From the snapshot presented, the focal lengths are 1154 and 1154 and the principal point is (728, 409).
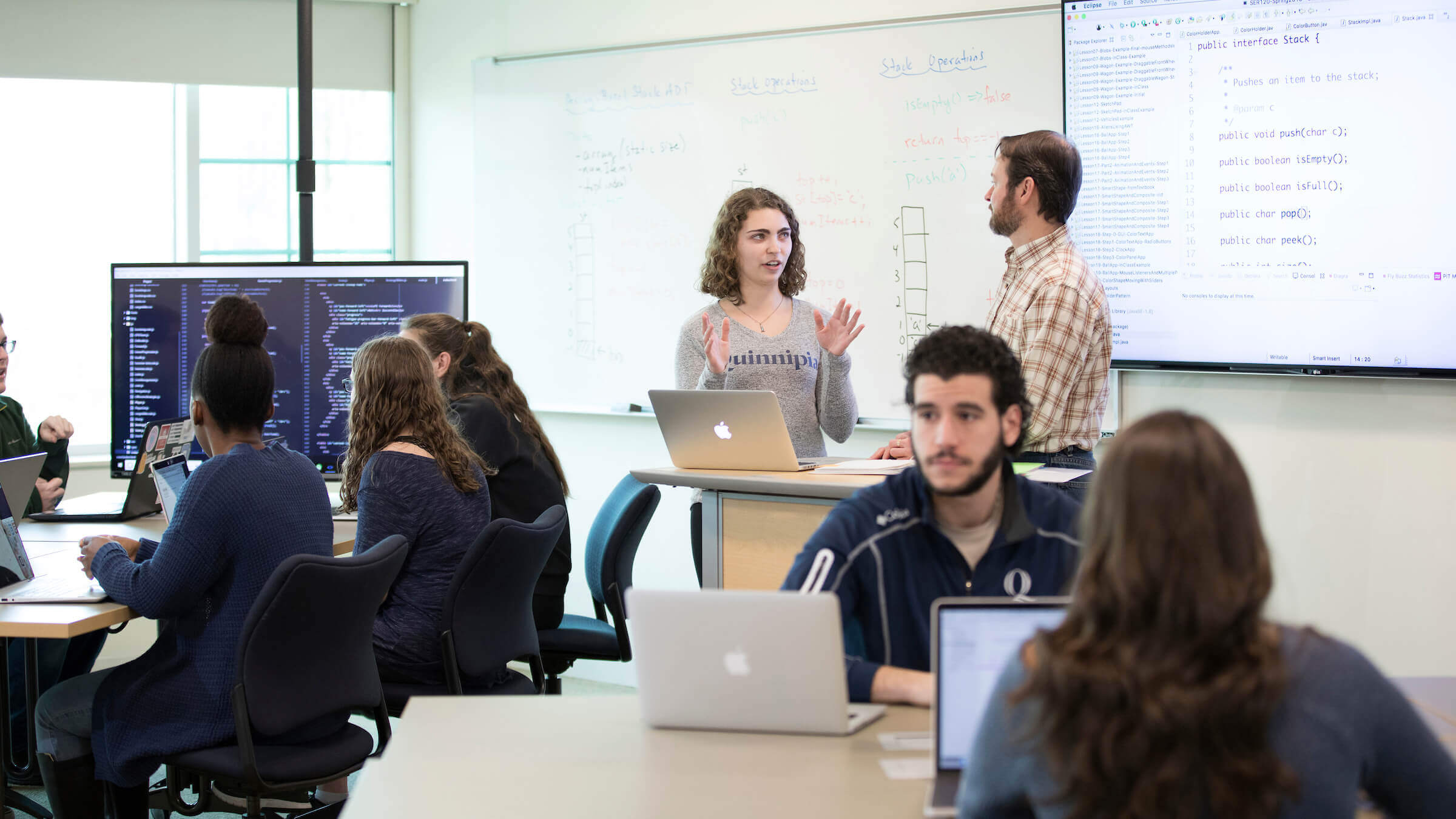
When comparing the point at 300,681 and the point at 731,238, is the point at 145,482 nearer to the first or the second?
the point at 300,681

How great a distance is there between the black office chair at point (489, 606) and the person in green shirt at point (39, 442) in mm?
1401

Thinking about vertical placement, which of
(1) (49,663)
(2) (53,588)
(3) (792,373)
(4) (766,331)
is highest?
(4) (766,331)

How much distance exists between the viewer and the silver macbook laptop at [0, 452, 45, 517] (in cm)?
278

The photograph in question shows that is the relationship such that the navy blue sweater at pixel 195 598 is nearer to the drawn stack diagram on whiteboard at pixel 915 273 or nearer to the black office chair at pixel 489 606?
the black office chair at pixel 489 606

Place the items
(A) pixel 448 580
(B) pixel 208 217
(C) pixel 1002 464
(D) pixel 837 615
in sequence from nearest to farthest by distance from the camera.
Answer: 1. (D) pixel 837 615
2. (C) pixel 1002 464
3. (A) pixel 448 580
4. (B) pixel 208 217

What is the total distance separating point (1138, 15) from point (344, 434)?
9.14 ft

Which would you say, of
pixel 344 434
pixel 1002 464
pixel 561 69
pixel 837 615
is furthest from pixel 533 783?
pixel 561 69

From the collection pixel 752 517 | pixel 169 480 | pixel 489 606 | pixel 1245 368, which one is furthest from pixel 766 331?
pixel 169 480

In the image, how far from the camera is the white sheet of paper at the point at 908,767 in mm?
1405

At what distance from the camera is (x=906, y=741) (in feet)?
4.96

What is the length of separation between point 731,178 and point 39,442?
2.44m

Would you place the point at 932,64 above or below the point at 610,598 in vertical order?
above

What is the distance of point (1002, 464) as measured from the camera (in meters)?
1.81

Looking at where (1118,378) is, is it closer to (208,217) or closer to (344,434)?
(344,434)
